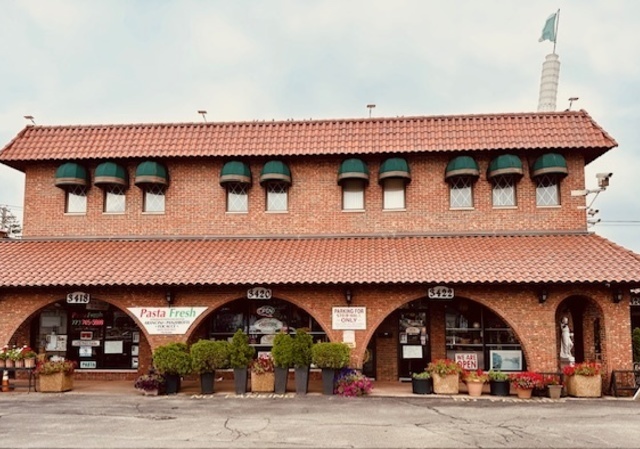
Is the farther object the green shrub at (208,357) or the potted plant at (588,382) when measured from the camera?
the green shrub at (208,357)

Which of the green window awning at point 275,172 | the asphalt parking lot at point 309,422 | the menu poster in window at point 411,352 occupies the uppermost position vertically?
the green window awning at point 275,172

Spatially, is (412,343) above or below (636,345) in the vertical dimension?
above

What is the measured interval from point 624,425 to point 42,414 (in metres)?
11.3

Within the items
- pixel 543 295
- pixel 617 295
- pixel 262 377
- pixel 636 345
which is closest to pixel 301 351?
pixel 262 377

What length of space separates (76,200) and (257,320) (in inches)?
271

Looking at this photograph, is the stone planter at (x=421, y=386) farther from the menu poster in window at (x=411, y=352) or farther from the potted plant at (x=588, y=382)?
the potted plant at (x=588, y=382)

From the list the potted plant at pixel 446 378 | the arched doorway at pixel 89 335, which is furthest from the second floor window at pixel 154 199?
the potted plant at pixel 446 378

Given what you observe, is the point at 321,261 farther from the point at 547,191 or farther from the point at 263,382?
the point at 547,191

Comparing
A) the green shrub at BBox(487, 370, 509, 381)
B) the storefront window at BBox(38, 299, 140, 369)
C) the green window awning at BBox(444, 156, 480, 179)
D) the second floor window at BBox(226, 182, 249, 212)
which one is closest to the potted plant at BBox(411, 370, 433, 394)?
the green shrub at BBox(487, 370, 509, 381)

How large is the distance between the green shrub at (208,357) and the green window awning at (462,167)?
8287 millimetres

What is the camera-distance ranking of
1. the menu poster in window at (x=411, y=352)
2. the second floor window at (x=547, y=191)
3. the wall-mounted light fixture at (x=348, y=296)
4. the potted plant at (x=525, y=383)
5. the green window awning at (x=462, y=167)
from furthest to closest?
the second floor window at (x=547, y=191), the menu poster in window at (x=411, y=352), the green window awning at (x=462, y=167), the wall-mounted light fixture at (x=348, y=296), the potted plant at (x=525, y=383)

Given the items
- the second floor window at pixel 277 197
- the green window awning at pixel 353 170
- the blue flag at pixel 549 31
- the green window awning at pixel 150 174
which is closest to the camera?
the green window awning at pixel 353 170

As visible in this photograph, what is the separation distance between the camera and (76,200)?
1989 cm

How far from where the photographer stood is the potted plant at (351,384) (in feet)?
50.5
